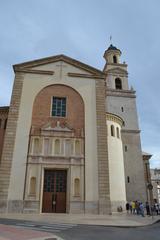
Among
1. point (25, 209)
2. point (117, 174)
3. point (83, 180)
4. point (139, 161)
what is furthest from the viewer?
point (139, 161)

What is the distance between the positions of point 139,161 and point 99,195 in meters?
16.8

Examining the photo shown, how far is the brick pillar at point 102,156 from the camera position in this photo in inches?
677

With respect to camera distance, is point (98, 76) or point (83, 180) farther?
point (98, 76)

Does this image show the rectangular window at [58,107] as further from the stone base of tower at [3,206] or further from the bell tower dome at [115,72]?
the bell tower dome at [115,72]

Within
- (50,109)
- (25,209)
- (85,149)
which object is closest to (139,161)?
(85,149)

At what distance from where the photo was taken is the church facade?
17.3 meters

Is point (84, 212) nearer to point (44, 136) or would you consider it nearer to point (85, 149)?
point (85, 149)

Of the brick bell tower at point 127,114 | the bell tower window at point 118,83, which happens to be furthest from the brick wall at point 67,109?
the bell tower window at point 118,83

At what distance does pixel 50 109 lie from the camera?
2078cm

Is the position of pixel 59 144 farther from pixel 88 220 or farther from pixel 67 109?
pixel 88 220

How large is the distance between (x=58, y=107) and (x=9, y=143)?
6145 mm

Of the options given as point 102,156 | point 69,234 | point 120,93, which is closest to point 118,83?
point 120,93

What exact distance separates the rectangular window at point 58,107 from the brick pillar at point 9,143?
358cm

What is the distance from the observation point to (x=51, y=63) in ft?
76.3
